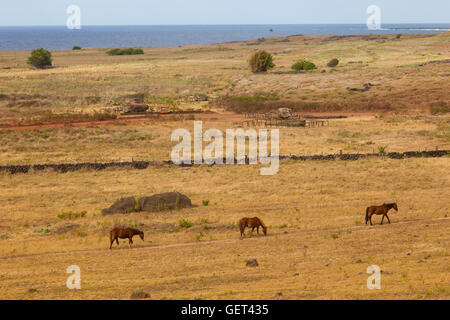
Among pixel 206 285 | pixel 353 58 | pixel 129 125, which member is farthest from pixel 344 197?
pixel 353 58

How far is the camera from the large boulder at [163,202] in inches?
926

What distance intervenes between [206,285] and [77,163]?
21118 millimetres

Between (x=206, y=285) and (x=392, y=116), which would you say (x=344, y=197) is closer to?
(x=206, y=285)

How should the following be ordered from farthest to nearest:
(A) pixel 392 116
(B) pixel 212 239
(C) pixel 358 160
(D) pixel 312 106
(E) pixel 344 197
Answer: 1. (D) pixel 312 106
2. (A) pixel 392 116
3. (C) pixel 358 160
4. (E) pixel 344 197
5. (B) pixel 212 239

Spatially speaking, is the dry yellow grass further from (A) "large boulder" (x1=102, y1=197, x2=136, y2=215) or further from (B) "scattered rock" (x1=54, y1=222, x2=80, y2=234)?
(A) "large boulder" (x1=102, y1=197, x2=136, y2=215)

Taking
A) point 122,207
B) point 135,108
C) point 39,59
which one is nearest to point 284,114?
point 135,108

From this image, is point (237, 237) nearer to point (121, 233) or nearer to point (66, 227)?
point (121, 233)

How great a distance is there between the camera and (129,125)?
4738 cm

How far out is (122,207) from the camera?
76.3 feet

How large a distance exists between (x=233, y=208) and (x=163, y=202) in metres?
2.80

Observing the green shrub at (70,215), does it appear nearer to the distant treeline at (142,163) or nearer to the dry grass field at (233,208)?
→ the dry grass field at (233,208)

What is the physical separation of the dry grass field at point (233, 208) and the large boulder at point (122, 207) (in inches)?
23.0

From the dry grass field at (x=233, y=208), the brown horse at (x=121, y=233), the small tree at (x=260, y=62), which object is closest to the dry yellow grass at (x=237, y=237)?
the dry grass field at (x=233, y=208)

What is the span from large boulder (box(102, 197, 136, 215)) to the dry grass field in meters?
0.58
